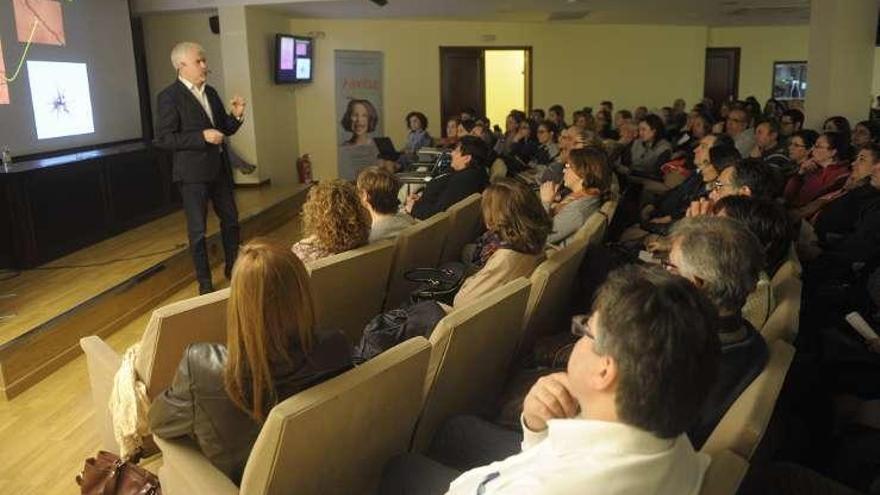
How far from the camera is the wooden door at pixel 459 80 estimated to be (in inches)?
423

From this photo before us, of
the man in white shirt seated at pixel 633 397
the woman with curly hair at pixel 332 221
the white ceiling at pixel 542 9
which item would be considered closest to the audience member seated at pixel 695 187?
the woman with curly hair at pixel 332 221

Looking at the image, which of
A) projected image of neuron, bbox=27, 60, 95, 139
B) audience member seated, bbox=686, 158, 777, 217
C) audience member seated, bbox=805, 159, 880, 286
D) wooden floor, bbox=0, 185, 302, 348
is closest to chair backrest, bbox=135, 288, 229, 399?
wooden floor, bbox=0, 185, 302, 348

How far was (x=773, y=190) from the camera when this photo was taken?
3510 mm

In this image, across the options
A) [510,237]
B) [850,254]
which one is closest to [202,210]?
[510,237]

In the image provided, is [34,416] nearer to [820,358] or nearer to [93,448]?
[93,448]

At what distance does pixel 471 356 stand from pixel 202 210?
3.16m

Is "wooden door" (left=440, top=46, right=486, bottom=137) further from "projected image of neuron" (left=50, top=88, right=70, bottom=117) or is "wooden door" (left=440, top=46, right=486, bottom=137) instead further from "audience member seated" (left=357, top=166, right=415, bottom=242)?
"audience member seated" (left=357, top=166, right=415, bottom=242)

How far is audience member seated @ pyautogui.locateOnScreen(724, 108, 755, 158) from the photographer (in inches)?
263

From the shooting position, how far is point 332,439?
1.52m

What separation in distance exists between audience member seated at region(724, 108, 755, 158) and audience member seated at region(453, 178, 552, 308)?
15.5 ft

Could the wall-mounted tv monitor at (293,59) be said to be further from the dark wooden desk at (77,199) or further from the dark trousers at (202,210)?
the dark trousers at (202,210)

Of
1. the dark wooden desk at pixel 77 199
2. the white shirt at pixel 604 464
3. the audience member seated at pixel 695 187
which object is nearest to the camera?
the white shirt at pixel 604 464

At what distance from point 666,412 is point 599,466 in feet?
0.42

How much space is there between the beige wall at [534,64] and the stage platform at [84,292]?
3497 mm
